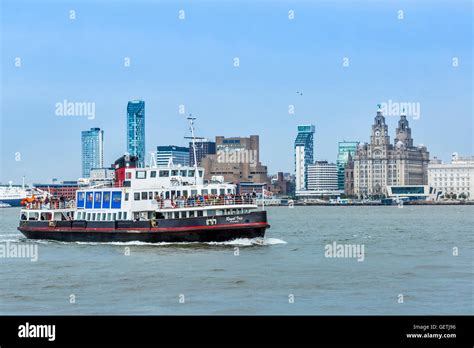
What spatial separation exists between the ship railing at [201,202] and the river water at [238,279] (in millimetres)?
2536

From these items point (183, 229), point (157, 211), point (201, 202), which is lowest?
point (183, 229)

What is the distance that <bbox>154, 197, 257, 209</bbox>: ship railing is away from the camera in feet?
175

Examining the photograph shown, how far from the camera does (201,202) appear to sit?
176 ft

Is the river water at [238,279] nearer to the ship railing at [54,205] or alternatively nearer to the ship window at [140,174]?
the ship window at [140,174]

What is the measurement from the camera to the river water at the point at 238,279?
30844 mm

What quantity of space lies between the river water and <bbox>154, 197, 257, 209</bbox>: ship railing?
2.54 meters

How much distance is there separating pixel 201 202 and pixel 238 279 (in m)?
15.7

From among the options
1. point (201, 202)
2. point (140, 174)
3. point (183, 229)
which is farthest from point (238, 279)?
point (140, 174)

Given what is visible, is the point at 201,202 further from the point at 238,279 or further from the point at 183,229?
the point at 238,279

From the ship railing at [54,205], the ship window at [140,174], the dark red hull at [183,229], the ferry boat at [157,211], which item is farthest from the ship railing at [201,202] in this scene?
the ship railing at [54,205]

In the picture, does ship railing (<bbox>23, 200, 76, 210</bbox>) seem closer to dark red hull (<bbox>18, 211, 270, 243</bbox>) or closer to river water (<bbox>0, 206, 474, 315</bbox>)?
river water (<bbox>0, 206, 474, 315</bbox>)

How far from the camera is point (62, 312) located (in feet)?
98.8
